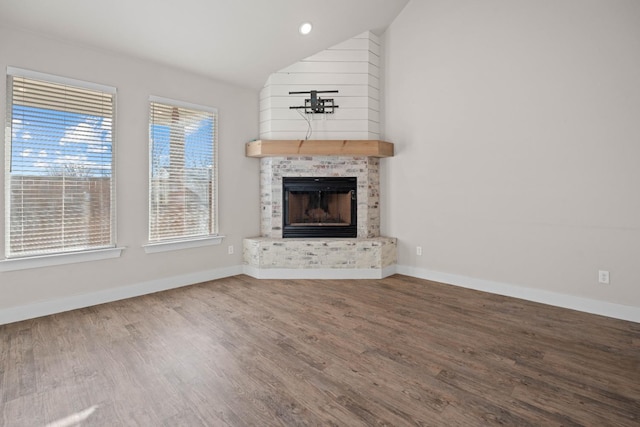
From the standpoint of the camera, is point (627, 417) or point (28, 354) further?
point (28, 354)

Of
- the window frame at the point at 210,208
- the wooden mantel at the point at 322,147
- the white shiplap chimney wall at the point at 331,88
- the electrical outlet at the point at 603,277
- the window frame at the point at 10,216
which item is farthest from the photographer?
the white shiplap chimney wall at the point at 331,88

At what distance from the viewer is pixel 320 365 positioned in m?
2.15

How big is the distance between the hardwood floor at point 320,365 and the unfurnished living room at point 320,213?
0.06 ft

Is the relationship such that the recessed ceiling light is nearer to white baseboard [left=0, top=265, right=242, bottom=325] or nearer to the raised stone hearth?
the raised stone hearth

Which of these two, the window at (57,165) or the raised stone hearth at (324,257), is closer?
the window at (57,165)

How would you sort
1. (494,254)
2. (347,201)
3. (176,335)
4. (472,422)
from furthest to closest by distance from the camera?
(347,201)
(494,254)
(176,335)
(472,422)

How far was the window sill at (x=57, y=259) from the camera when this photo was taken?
2.84 m

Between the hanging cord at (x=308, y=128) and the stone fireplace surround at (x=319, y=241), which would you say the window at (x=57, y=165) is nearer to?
the stone fireplace surround at (x=319, y=241)

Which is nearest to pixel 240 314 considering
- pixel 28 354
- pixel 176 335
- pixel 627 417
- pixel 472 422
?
pixel 176 335

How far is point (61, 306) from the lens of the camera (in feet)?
10.2

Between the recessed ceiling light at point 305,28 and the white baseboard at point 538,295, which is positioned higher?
the recessed ceiling light at point 305,28

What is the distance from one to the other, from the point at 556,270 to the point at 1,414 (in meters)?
4.36

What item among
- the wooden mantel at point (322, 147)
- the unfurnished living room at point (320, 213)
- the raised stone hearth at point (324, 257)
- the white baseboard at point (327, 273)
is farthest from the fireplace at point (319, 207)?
the white baseboard at point (327, 273)

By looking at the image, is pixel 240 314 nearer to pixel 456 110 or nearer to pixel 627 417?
pixel 627 417
